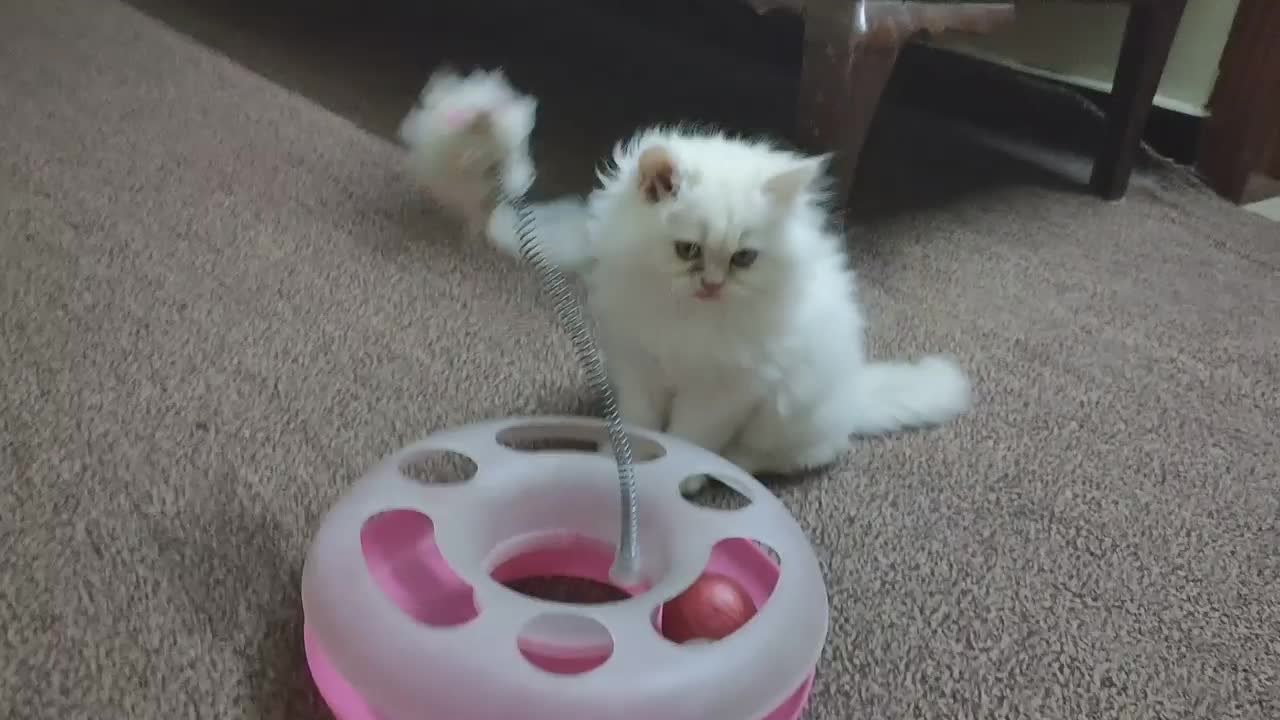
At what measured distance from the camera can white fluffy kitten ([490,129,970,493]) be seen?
0.93m

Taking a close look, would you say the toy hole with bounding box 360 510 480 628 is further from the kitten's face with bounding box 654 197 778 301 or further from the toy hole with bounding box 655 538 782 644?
the kitten's face with bounding box 654 197 778 301

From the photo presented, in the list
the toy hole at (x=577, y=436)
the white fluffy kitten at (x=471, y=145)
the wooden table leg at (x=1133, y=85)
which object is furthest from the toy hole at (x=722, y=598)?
the wooden table leg at (x=1133, y=85)

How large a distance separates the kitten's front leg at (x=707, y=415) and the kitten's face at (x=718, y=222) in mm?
102

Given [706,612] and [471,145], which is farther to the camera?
[471,145]

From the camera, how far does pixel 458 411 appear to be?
1.13 meters

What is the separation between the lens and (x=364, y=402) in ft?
3.70

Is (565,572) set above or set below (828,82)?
below

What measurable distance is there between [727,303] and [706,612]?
297 mm

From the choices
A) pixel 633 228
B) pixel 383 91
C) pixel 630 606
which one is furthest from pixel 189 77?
pixel 630 606

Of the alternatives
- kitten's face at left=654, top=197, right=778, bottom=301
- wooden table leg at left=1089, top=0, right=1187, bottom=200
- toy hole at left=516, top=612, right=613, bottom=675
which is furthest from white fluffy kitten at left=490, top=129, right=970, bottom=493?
wooden table leg at left=1089, top=0, right=1187, bottom=200

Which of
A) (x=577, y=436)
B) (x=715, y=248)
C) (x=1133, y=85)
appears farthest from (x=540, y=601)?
(x=1133, y=85)

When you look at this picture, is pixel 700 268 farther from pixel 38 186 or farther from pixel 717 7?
pixel 717 7

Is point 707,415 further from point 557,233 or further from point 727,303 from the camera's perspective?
point 557,233

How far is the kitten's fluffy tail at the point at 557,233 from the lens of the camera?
4.15ft
